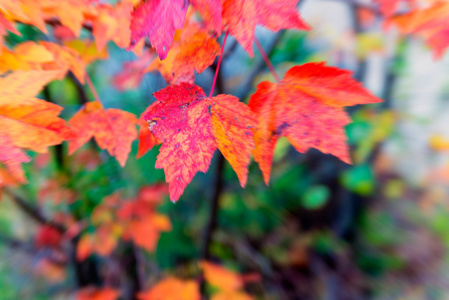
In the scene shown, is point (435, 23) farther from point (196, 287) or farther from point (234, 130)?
point (196, 287)

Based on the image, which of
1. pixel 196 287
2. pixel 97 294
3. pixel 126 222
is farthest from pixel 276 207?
pixel 97 294

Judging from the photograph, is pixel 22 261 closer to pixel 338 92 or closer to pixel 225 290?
pixel 225 290

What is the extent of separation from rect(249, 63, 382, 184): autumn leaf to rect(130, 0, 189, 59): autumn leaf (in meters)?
0.18

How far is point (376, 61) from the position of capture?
2.49 meters

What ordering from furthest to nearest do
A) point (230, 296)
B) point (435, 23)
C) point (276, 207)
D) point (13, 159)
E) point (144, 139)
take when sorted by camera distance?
point (276, 207), point (230, 296), point (435, 23), point (144, 139), point (13, 159)

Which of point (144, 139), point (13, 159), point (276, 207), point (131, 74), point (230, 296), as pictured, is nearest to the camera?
point (13, 159)

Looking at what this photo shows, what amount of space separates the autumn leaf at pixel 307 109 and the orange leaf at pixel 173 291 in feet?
3.08

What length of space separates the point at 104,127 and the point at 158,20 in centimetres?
30

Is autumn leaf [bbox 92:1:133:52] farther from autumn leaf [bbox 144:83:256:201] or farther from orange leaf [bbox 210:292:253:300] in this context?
orange leaf [bbox 210:292:253:300]

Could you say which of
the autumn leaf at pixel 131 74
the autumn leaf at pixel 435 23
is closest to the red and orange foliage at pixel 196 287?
the autumn leaf at pixel 131 74

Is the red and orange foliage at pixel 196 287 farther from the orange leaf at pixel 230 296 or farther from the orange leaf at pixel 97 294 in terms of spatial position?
the orange leaf at pixel 97 294

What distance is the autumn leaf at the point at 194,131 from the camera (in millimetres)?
404

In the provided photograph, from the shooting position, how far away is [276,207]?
70.9 inches

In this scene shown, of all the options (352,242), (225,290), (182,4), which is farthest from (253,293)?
(182,4)
